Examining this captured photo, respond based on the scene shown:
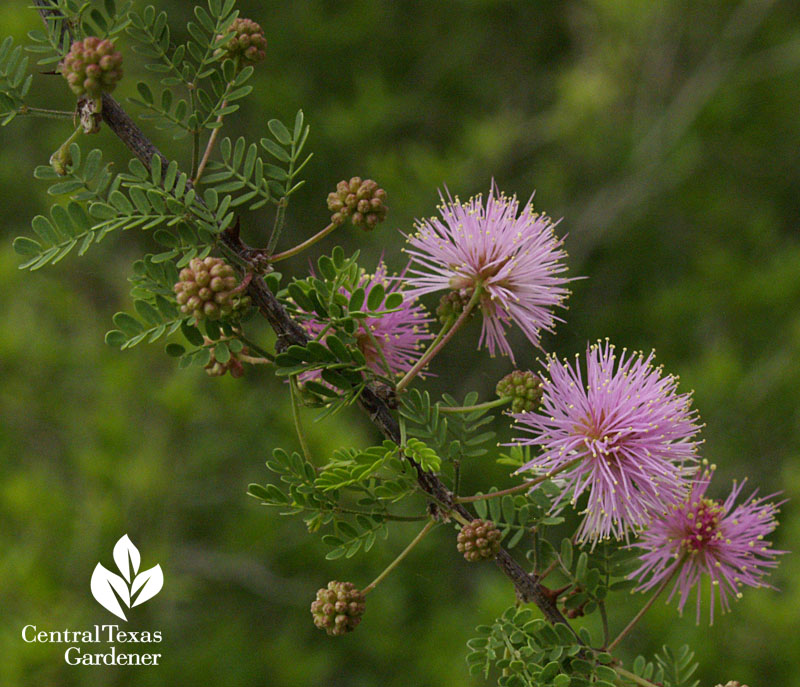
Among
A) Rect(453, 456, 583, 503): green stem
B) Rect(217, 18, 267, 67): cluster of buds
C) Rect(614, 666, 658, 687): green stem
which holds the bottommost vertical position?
Rect(614, 666, 658, 687): green stem

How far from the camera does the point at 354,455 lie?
1.01 m

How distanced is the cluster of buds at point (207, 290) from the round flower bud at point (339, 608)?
36cm

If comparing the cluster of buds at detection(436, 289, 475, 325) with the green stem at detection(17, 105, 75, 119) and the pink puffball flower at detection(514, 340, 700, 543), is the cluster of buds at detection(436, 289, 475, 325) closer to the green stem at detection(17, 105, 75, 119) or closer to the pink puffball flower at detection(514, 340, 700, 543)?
the pink puffball flower at detection(514, 340, 700, 543)

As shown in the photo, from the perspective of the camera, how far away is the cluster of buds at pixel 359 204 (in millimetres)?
1048

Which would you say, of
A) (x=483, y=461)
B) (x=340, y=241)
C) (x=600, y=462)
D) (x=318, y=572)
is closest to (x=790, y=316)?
(x=483, y=461)

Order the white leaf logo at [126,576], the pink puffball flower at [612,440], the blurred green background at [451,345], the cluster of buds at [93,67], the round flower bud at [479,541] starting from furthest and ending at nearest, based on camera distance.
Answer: the blurred green background at [451,345], the white leaf logo at [126,576], the pink puffball flower at [612,440], the round flower bud at [479,541], the cluster of buds at [93,67]

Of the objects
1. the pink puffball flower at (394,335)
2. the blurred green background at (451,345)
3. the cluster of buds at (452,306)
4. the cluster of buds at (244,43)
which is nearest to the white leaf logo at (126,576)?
the pink puffball flower at (394,335)

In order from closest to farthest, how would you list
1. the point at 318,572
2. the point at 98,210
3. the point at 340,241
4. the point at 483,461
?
the point at 98,210 < the point at 318,572 < the point at 483,461 < the point at 340,241

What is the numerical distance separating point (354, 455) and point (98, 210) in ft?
1.27

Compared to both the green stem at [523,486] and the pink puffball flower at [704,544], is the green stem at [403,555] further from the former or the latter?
the pink puffball flower at [704,544]

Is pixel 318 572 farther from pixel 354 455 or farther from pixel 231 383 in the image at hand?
pixel 354 455

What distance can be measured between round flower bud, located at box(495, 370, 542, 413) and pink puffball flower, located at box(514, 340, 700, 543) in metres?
0.01

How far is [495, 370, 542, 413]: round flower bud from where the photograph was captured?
1.09 meters

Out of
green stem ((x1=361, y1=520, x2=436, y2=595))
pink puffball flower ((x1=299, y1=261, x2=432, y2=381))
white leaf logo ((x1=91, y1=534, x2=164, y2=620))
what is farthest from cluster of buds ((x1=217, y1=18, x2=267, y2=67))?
white leaf logo ((x1=91, y1=534, x2=164, y2=620))
